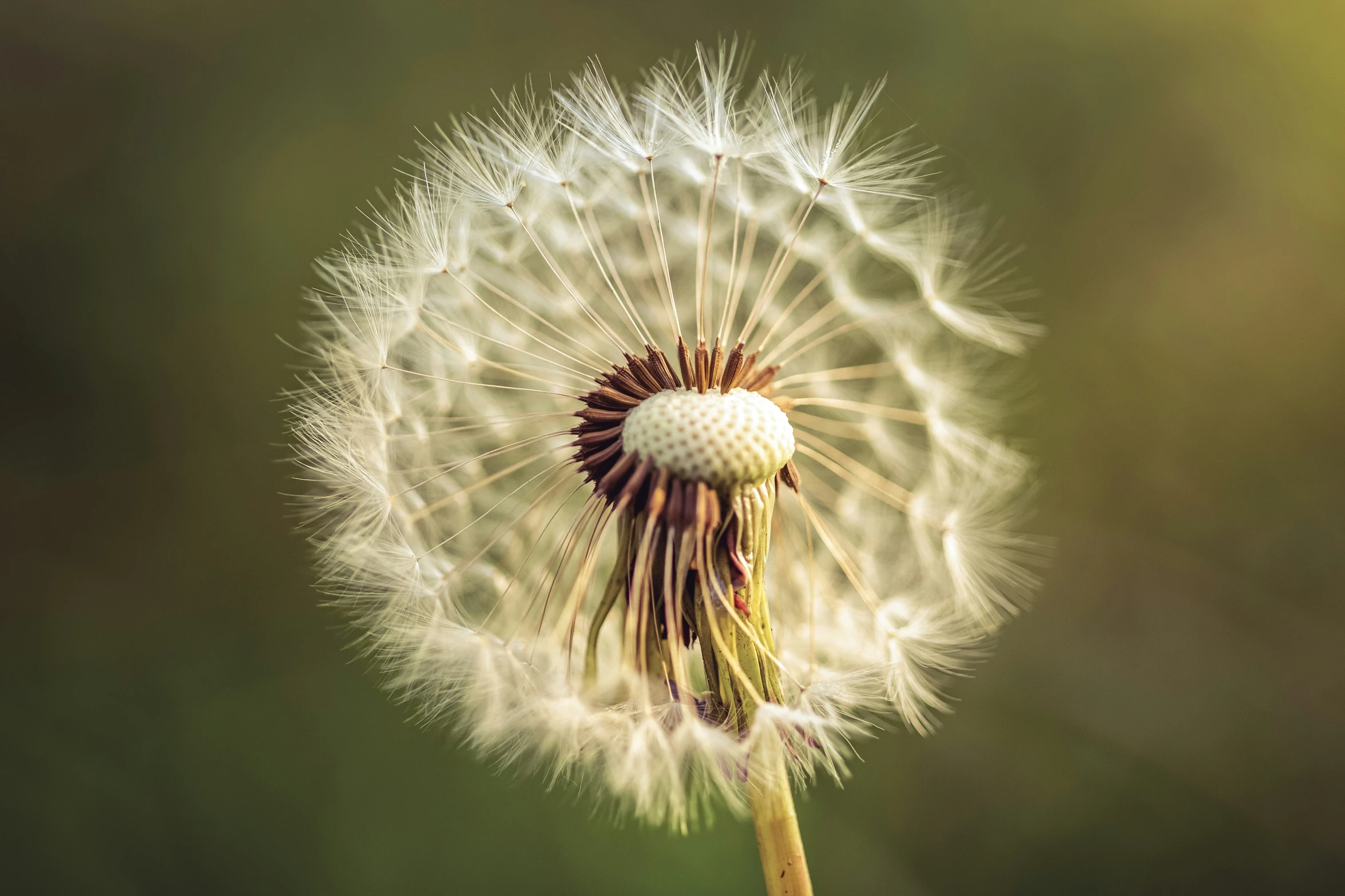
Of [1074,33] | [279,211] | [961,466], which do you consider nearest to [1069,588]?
[961,466]

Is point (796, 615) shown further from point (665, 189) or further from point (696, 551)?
point (665, 189)

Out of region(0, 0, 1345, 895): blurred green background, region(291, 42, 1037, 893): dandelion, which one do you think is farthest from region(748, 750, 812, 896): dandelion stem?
region(0, 0, 1345, 895): blurred green background

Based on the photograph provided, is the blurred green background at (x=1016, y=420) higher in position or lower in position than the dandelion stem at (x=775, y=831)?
higher

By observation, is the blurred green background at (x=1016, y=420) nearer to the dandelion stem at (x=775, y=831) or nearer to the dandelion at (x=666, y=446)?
the dandelion at (x=666, y=446)

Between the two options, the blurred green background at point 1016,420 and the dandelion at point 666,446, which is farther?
the blurred green background at point 1016,420

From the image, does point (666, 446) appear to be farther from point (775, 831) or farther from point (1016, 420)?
point (1016, 420)

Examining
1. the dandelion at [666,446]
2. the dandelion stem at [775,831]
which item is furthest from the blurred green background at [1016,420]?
the dandelion stem at [775,831]
